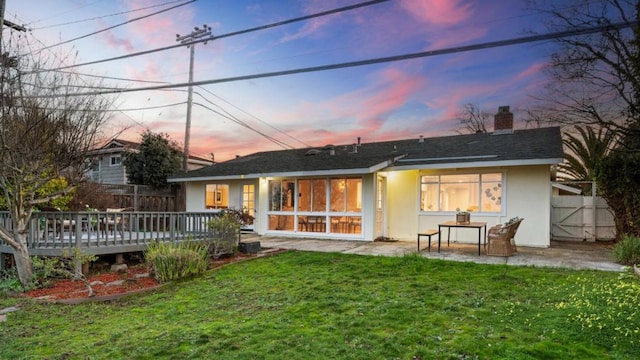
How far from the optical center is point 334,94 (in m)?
14.7

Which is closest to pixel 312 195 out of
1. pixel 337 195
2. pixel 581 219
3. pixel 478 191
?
pixel 337 195

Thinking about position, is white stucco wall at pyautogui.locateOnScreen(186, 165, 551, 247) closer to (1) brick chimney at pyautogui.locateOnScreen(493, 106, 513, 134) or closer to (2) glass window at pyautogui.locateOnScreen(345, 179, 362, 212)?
(2) glass window at pyautogui.locateOnScreen(345, 179, 362, 212)

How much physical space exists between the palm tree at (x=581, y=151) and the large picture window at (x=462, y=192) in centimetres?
1008

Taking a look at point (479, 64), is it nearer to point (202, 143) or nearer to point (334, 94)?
point (334, 94)

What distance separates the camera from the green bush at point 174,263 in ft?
23.2

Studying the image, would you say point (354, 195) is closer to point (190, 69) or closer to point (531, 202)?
point (531, 202)

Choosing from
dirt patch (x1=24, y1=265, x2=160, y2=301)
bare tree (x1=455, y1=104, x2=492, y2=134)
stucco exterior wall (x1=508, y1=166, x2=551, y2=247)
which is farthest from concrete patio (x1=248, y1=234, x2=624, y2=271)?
bare tree (x1=455, y1=104, x2=492, y2=134)

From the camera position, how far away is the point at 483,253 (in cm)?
927

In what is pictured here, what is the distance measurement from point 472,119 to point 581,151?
7.66 metres

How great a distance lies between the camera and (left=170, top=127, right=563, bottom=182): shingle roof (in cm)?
1083

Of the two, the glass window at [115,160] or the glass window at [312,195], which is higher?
the glass window at [115,160]

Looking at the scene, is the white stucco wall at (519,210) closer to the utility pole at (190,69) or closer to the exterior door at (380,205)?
the exterior door at (380,205)

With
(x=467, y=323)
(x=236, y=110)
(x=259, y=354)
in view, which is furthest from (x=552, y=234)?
(x=236, y=110)

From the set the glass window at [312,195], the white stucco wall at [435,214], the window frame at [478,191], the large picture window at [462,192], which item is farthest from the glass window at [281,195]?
the large picture window at [462,192]
